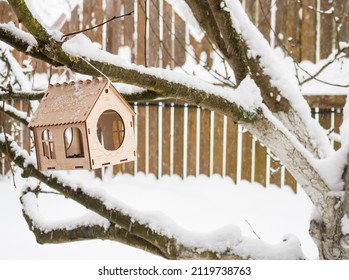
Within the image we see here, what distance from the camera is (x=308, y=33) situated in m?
4.62

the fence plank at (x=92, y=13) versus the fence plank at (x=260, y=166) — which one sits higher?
the fence plank at (x=92, y=13)

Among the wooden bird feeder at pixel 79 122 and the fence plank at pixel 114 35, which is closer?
the wooden bird feeder at pixel 79 122

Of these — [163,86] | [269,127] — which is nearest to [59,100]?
[163,86]

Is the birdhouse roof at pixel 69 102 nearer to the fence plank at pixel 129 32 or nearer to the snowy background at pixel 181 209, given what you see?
the snowy background at pixel 181 209

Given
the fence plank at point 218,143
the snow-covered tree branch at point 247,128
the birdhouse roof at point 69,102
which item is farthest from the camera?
the fence plank at point 218,143

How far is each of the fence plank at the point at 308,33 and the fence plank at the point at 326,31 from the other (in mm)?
75

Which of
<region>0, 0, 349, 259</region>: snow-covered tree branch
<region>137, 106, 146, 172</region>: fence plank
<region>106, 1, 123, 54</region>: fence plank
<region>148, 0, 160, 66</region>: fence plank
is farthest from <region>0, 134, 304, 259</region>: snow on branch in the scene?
<region>106, 1, 123, 54</region>: fence plank

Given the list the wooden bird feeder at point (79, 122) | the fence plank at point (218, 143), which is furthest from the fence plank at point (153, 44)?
the wooden bird feeder at point (79, 122)

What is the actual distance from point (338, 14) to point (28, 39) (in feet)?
13.9

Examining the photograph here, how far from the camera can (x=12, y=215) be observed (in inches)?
177

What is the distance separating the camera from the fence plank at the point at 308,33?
457 cm

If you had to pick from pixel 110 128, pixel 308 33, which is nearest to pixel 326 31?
pixel 308 33

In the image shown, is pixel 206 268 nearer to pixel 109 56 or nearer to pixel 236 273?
pixel 236 273

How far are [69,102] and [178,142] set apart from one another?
372 cm
